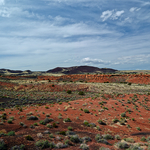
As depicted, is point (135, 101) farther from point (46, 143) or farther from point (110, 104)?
point (46, 143)

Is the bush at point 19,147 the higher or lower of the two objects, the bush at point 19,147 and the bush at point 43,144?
the higher

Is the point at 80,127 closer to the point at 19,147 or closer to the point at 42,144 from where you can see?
the point at 42,144

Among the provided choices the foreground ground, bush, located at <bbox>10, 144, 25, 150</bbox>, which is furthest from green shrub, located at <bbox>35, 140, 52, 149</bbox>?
bush, located at <bbox>10, 144, 25, 150</bbox>

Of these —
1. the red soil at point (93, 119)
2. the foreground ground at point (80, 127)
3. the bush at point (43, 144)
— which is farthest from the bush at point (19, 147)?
the bush at point (43, 144)

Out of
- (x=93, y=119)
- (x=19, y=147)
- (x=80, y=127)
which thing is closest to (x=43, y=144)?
(x=19, y=147)

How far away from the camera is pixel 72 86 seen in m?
50.5

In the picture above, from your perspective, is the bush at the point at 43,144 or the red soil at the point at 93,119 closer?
the bush at the point at 43,144

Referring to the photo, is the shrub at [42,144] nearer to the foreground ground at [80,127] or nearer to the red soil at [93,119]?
the foreground ground at [80,127]

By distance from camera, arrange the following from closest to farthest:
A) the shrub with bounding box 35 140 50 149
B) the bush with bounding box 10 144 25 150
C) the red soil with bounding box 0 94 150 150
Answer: the bush with bounding box 10 144 25 150 < the shrub with bounding box 35 140 50 149 < the red soil with bounding box 0 94 150 150

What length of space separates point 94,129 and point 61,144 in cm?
657

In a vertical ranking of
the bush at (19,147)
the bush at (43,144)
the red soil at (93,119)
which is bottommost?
the red soil at (93,119)

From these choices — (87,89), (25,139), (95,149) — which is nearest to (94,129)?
(95,149)

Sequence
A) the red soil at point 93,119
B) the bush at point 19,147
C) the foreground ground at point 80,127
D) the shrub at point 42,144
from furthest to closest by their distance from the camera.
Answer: the red soil at point 93,119 → the foreground ground at point 80,127 → the shrub at point 42,144 → the bush at point 19,147

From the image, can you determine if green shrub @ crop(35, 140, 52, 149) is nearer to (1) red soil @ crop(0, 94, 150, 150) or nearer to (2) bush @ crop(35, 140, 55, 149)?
(2) bush @ crop(35, 140, 55, 149)
